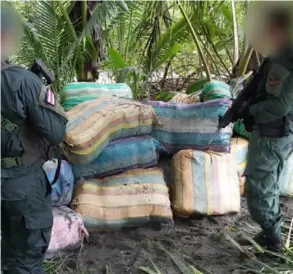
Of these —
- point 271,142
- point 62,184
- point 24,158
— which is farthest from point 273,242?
point 24,158

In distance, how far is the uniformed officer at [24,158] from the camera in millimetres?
1994

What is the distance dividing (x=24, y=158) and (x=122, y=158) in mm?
1285

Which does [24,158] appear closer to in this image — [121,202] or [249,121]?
[121,202]

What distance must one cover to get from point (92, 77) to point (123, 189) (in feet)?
6.88

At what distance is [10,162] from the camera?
6.90 feet

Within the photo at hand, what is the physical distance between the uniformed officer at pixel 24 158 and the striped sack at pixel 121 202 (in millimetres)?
919

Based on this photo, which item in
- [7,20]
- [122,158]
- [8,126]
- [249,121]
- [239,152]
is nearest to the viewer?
[7,20]

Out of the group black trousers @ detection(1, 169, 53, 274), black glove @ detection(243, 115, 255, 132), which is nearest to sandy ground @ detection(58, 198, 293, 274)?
black trousers @ detection(1, 169, 53, 274)

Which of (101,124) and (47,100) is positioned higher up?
→ (47,100)

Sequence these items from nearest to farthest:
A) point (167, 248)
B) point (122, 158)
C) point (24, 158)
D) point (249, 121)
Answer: point (24, 158) < point (249, 121) < point (167, 248) < point (122, 158)

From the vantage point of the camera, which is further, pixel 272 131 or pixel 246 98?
pixel 246 98

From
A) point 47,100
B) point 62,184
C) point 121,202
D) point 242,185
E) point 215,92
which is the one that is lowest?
point 242,185

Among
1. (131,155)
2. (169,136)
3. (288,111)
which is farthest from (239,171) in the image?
(288,111)

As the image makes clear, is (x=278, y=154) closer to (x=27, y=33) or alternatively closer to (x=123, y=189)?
(x=123, y=189)
